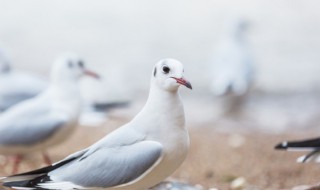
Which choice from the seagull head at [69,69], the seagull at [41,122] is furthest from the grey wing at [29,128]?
the seagull head at [69,69]

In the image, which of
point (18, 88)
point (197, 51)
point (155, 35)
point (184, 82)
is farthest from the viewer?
point (155, 35)

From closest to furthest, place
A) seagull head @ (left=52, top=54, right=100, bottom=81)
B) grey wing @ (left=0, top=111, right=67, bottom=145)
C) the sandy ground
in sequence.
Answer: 1. grey wing @ (left=0, top=111, right=67, bottom=145)
2. the sandy ground
3. seagull head @ (left=52, top=54, right=100, bottom=81)

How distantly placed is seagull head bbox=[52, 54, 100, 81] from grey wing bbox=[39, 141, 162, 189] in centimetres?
183

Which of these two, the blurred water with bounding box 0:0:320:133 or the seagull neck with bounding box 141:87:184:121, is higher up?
the blurred water with bounding box 0:0:320:133

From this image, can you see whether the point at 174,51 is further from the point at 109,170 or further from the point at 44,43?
the point at 109,170

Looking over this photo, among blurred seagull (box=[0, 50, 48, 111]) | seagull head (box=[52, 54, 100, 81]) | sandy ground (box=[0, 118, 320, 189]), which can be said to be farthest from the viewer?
blurred seagull (box=[0, 50, 48, 111])

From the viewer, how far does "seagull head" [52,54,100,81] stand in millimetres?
5227

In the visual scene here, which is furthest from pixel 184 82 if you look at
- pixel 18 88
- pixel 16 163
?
pixel 18 88

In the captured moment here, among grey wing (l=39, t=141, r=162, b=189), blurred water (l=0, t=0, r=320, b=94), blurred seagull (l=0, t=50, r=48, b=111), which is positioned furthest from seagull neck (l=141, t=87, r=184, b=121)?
blurred water (l=0, t=0, r=320, b=94)

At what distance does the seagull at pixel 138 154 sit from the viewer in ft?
10.9

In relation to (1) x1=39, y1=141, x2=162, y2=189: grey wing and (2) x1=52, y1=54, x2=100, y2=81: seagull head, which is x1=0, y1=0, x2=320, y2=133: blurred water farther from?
(1) x1=39, y1=141, x2=162, y2=189: grey wing

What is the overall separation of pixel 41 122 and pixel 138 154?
1.64 metres

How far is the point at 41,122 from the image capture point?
486 centimetres

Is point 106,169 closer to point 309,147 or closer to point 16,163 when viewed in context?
point 309,147
